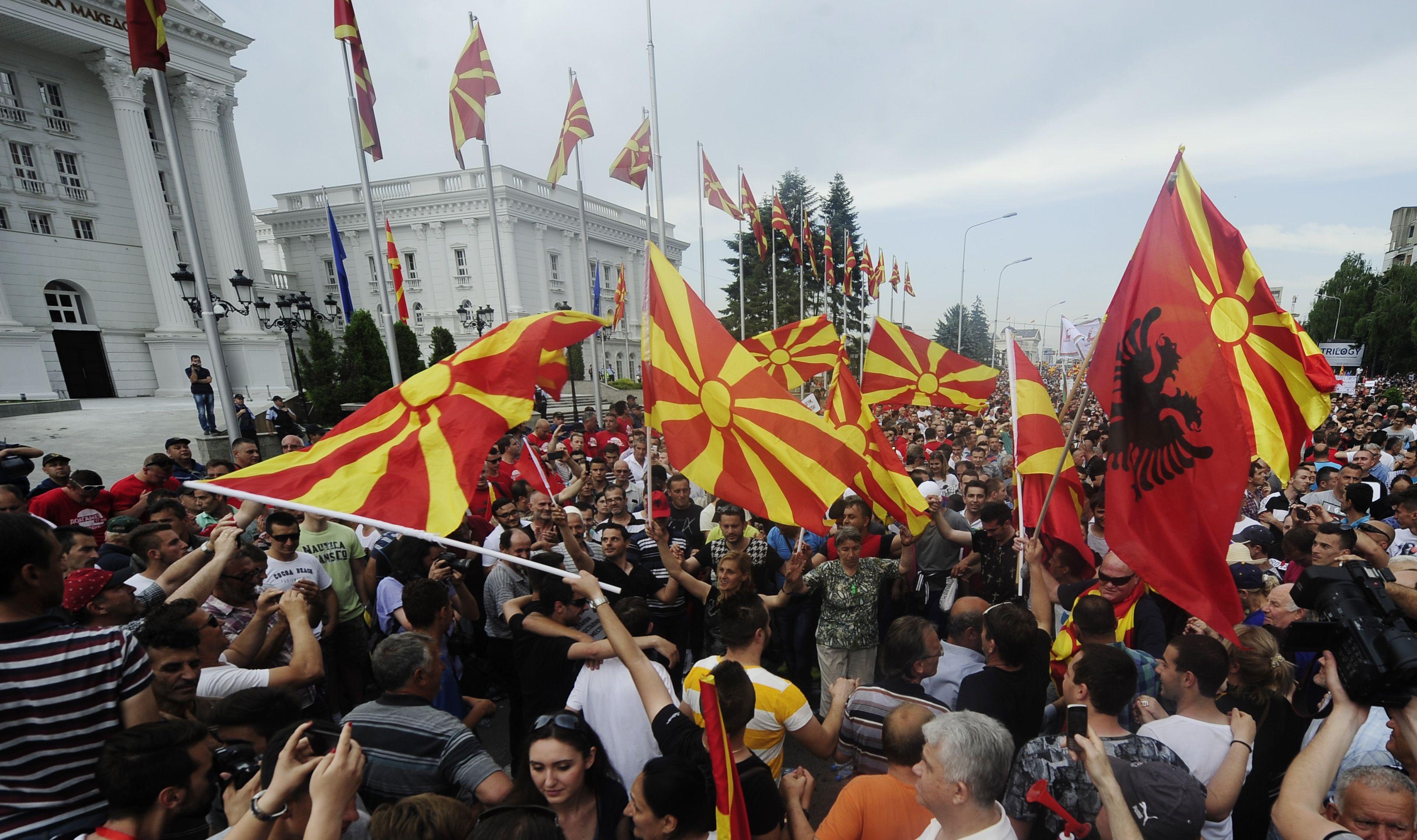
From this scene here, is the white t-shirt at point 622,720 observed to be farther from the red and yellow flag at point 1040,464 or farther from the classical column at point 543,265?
the classical column at point 543,265

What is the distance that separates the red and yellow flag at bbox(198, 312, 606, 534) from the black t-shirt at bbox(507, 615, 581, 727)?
74 cm

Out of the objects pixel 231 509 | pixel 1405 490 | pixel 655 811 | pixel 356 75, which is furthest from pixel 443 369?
pixel 356 75

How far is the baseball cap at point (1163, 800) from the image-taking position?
6.85 feet

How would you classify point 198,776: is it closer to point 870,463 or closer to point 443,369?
point 443,369

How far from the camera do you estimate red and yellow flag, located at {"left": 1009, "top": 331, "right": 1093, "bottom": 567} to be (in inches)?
178

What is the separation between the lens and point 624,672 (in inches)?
114

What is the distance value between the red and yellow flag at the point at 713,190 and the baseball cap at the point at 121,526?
14.9 metres

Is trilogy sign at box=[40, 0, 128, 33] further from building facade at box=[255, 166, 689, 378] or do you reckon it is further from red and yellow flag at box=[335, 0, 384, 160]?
red and yellow flag at box=[335, 0, 384, 160]

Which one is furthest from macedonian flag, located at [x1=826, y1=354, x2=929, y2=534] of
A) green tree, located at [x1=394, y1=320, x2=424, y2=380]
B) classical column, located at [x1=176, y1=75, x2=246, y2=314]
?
classical column, located at [x1=176, y1=75, x2=246, y2=314]

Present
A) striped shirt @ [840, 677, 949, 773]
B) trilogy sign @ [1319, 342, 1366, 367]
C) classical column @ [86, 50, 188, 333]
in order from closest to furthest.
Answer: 1. striped shirt @ [840, 677, 949, 773]
2. classical column @ [86, 50, 188, 333]
3. trilogy sign @ [1319, 342, 1366, 367]

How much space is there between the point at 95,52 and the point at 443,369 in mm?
31977

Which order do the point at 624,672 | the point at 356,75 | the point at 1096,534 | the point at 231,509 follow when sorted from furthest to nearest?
1. the point at 356,75
2. the point at 231,509
3. the point at 1096,534
4. the point at 624,672

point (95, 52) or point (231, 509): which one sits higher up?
point (95, 52)

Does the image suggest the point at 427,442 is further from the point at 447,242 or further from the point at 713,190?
the point at 447,242
